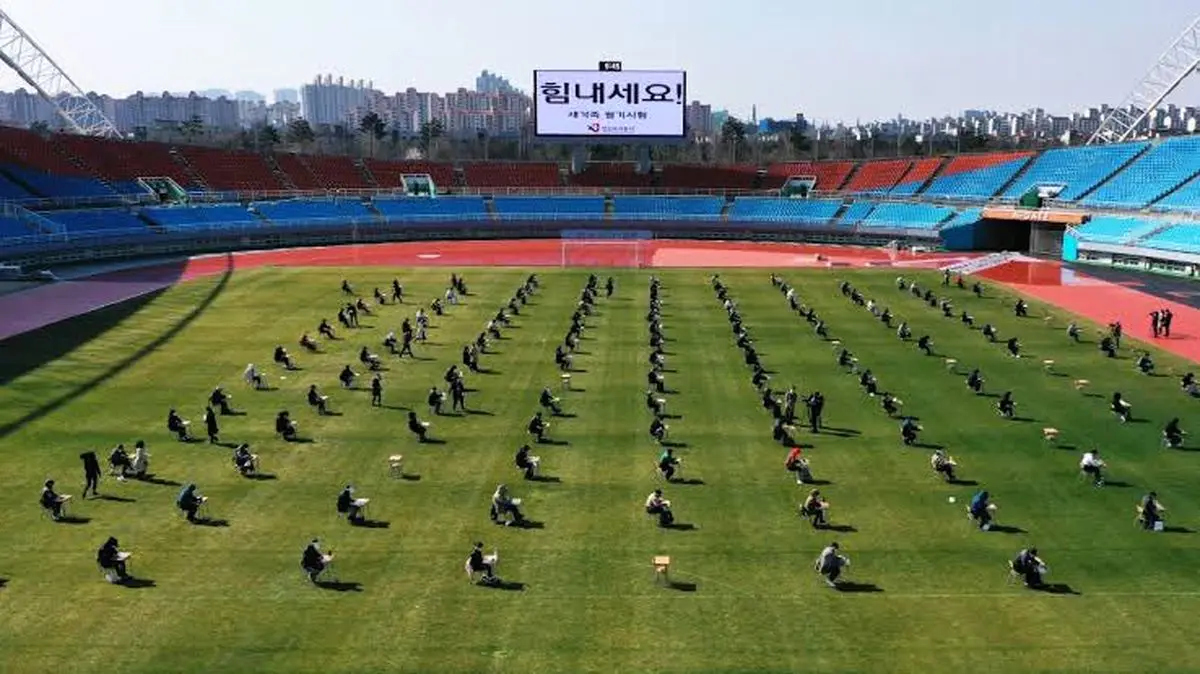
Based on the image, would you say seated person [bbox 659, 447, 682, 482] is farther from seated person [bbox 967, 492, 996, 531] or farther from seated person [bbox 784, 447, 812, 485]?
seated person [bbox 967, 492, 996, 531]

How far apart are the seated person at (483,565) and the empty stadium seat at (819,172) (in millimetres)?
95459

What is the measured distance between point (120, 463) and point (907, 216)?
80.2 m

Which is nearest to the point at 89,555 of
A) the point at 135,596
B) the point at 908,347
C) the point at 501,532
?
the point at 135,596

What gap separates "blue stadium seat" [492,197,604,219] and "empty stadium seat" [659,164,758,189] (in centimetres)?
1241

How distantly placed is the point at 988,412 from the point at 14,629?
90.7 feet

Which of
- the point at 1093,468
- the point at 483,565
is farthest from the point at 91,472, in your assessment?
the point at 1093,468

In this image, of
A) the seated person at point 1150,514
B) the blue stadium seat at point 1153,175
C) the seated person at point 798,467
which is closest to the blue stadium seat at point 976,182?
the blue stadium seat at point 1153,175

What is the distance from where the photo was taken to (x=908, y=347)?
1719 inches

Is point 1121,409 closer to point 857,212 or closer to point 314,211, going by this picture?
point 857,212

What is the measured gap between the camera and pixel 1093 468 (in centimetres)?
2600

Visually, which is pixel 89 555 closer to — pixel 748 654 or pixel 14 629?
pixel 14 629

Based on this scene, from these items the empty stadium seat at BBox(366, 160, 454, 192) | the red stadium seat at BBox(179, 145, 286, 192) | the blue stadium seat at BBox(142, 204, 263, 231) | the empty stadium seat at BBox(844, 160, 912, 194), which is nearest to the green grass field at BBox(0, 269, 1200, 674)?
the blue stadium seat at BBox(142, 204, 263, 231)

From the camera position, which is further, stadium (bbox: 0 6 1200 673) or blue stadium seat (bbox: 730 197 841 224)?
blue stadium seat (bbox: 730 197 841 224)

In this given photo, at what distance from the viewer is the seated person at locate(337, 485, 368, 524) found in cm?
2341
